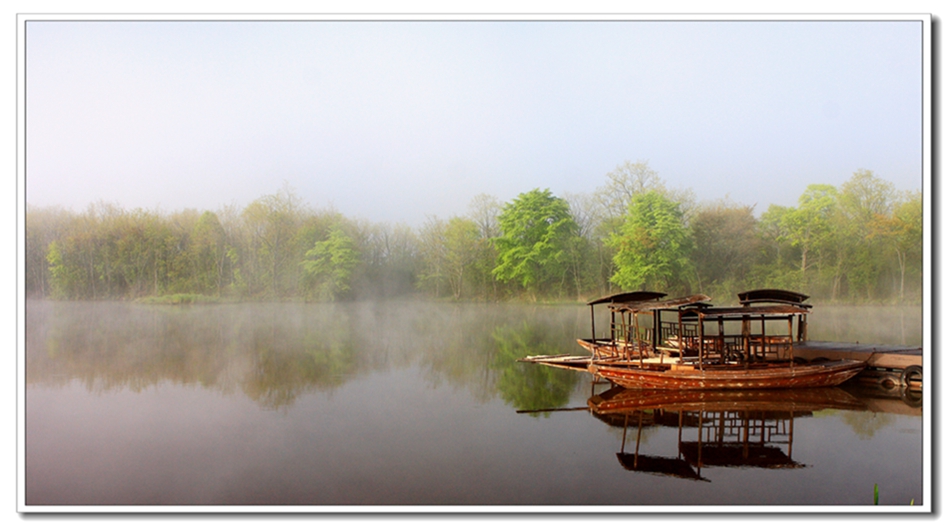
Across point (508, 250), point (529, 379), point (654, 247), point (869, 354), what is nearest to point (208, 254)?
point (508, 250)

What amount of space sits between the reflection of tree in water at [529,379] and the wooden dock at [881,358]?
215 inches

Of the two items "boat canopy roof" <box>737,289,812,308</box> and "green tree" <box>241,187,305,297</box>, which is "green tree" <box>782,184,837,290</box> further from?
"green tree" <box>241,187,305,297</box>

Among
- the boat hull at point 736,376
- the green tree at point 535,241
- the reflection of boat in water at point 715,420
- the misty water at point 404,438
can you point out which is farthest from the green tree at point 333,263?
the reflection of boat in water at point 715,420

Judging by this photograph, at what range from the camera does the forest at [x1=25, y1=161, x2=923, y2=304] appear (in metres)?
31.8

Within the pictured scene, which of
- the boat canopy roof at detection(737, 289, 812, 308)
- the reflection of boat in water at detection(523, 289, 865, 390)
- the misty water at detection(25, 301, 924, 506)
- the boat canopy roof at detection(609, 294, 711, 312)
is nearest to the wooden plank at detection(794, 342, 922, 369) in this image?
the reflection of boat in water at detection(523, 289, 865, 390)

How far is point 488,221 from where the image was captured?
40625 mm

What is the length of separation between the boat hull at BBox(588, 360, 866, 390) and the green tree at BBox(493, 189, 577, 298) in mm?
24314

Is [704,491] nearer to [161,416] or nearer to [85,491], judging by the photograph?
[85,491]

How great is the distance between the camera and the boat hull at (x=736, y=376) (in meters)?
12.3

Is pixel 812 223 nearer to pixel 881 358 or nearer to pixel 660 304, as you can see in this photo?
pixel 881 358

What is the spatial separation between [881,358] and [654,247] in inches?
863

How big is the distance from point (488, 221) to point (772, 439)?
31811 mm

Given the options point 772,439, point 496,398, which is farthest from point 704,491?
point 496,398

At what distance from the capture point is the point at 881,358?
13.2 metres
